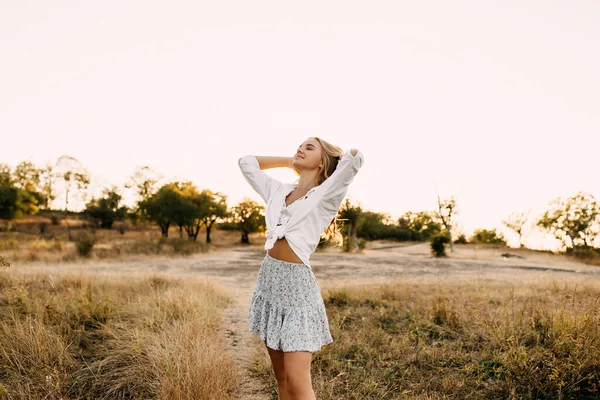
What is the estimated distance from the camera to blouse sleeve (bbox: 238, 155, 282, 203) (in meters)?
2.96

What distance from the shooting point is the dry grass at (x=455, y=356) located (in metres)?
3.46

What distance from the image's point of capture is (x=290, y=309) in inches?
95.0

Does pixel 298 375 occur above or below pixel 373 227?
below

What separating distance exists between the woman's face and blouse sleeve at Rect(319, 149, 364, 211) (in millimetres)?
271

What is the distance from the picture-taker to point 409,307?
6.76m

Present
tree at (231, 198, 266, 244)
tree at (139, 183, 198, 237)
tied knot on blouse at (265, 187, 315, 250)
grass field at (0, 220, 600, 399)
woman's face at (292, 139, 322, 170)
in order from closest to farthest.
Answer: tied knot on blouse at (265, 187, 315, 250), woman's face at (292, 139, 322, 170), grass field at (0, 220, 600, 399), tree at (139, 183, 198, 237), tree at (231, 198, 266, 244)

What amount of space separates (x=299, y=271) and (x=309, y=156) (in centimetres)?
75

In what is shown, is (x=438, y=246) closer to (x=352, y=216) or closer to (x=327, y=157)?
(x=352, y=216)

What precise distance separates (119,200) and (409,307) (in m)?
46.5

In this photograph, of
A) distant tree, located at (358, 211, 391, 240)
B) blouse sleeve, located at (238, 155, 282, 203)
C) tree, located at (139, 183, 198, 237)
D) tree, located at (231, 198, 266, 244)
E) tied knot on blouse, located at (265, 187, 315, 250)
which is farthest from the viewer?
distant tree, located at (358, 211, 391, 240)

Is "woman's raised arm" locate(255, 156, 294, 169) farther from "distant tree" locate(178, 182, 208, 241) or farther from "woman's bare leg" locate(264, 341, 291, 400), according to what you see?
"distant tree" locate(178, 182, 208, 241)

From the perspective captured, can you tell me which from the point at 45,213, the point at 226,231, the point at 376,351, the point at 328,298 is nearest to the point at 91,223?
the point at 45,213

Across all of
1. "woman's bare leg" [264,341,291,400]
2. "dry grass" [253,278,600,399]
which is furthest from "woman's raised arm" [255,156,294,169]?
"dry grass" [253,278,600,399]

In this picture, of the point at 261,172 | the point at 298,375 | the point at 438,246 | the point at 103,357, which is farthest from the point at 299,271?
the point at 438,246
